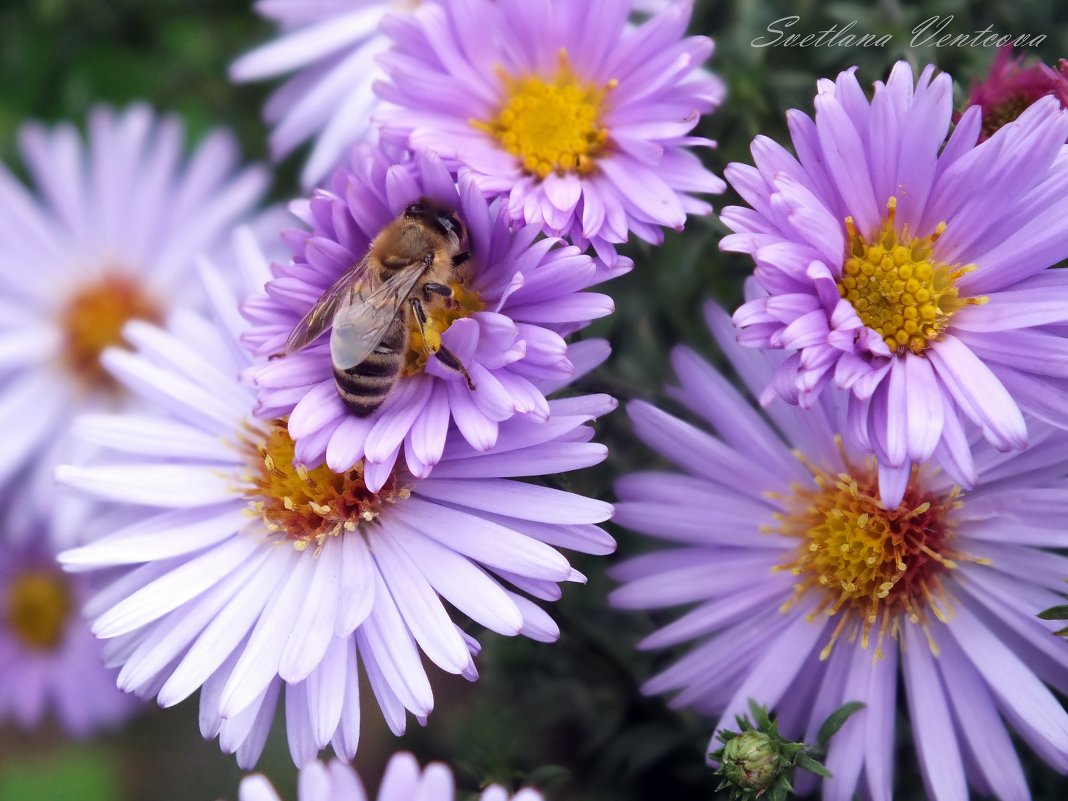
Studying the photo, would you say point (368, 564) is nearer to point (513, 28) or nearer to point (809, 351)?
point (809, 351)

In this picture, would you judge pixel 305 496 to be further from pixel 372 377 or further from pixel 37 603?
pixel 37 603

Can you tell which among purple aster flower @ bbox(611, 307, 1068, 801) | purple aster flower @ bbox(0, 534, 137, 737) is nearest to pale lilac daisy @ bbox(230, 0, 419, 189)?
purple aster flower @ bbox(611, 307, 1068, 801)

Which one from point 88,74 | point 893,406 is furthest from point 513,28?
point 88,74

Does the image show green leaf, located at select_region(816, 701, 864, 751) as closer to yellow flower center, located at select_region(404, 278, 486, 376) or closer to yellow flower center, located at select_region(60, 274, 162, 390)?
yellow flower center, located at select_region(404, 278, 486, 376)

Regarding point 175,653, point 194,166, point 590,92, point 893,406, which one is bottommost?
point 175,653

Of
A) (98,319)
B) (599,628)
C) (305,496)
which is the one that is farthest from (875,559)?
(98,319)

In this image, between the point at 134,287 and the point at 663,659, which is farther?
the point at 134,287
